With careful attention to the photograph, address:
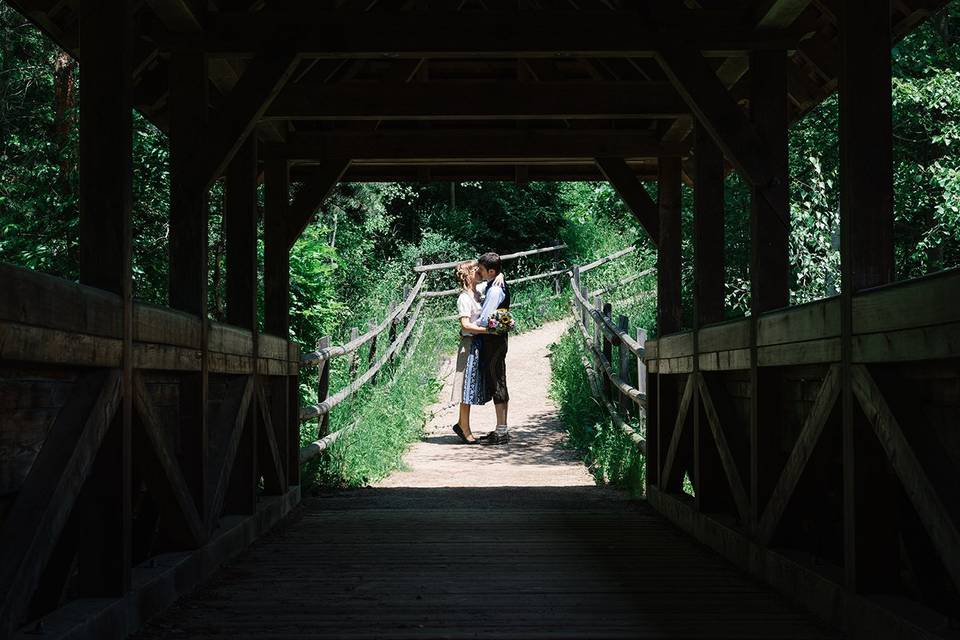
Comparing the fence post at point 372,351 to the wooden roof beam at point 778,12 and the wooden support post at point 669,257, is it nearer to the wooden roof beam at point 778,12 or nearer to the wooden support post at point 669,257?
the wooden support post at point 669,257

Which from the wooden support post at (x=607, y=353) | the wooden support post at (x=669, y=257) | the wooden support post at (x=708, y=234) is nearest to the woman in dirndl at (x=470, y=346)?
the wooden support post at (x=607, y=353)

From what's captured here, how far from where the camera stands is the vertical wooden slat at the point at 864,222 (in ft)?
12.4

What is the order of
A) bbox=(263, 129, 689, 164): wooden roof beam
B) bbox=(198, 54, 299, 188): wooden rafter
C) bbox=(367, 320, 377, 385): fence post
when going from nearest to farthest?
1. bbox=(198, 54, 299, 188): wooden rafter
2. bbox=(263, 129, 689, 164): wooden roof beam
3. bbox=(367, 320, 377, 385): fence post

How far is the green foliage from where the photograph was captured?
9344mm

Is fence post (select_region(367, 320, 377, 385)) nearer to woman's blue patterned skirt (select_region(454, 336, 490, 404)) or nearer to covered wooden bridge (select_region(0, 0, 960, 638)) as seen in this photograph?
woman's blue patterned skirt (select_region(454, 336, 490, 404))

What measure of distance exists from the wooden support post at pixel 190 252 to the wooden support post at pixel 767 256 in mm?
2428

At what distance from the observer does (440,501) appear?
8289 millimetres

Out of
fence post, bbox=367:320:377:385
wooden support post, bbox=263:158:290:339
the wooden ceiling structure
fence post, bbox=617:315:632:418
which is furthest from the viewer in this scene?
fence post, bbox=367:320:377:385

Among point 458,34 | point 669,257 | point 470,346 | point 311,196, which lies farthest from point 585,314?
point 458,34

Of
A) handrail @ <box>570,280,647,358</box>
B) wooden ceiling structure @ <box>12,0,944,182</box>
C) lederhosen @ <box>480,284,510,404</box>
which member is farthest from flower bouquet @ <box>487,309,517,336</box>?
wooden ceiling structure @ <box>12,0,944,182</box>

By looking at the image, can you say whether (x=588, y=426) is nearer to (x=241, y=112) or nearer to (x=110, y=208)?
(x=241, y=112)

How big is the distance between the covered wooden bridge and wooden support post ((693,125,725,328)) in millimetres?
16

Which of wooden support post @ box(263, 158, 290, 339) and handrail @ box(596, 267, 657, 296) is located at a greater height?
handrail @ box(596, 267, 657, 296)

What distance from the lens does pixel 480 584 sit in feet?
16.1
